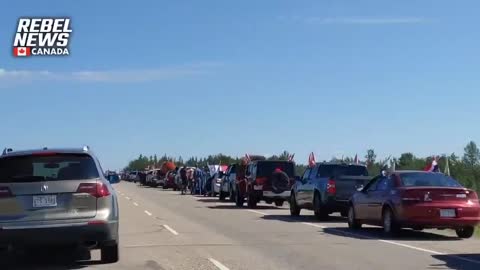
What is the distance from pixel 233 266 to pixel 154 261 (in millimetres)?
1503

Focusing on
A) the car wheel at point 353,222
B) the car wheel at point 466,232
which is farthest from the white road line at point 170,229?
the car wheel at point 466,232

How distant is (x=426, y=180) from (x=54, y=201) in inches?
371

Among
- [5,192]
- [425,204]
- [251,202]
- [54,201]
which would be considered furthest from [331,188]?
[5,192]

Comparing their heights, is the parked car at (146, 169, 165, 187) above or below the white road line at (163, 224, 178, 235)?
above

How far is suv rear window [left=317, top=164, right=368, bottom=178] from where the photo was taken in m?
23.8

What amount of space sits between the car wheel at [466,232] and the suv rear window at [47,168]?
9.14 metres

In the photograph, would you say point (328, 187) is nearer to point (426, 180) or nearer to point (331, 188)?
point (331, 188)

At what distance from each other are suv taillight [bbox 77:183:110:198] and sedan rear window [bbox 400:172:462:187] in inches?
Answer: 326

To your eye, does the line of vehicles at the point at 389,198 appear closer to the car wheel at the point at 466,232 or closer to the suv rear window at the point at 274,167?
the car wheel at the point at 466,232

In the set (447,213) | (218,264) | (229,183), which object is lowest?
(218,264)

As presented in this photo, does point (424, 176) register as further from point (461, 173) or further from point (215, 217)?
point (461, 173)

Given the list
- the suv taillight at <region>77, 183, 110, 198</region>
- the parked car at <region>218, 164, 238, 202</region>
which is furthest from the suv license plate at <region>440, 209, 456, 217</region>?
the parked car at <region>218, 164, 238, 202</region>

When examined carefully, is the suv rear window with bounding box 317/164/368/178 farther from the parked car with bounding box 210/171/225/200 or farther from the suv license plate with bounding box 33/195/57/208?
the parked car with bounding box 210/171/225/200

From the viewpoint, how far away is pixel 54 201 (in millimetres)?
11547
